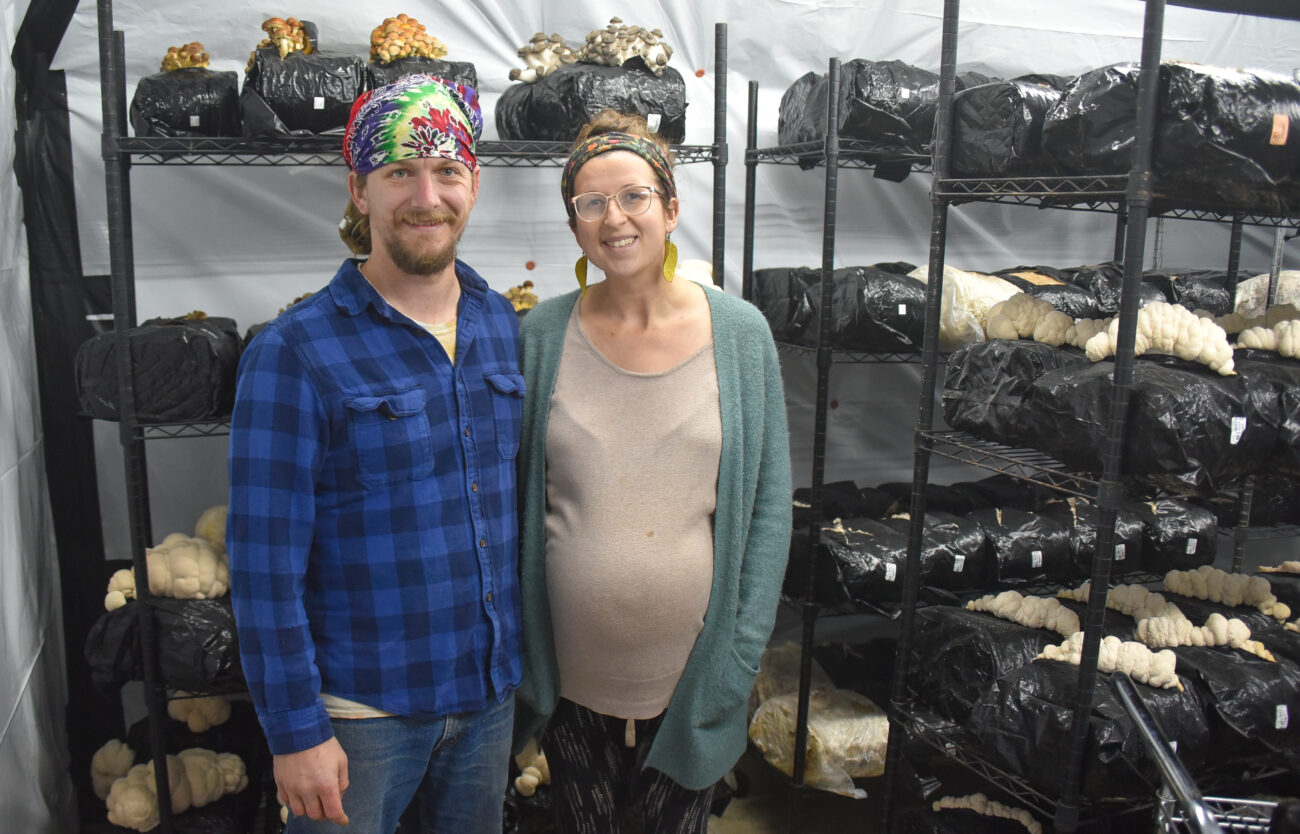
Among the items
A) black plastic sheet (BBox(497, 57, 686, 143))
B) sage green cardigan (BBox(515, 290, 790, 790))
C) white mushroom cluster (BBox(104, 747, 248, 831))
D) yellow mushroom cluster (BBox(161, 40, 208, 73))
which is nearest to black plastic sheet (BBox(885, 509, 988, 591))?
sage green cardigan (BBox(515, 290, 790, 790))

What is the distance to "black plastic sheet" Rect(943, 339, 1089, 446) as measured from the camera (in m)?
1.83

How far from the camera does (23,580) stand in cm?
218

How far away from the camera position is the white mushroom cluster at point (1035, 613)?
2059 mm

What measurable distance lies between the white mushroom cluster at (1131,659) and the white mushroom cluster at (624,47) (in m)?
1.72

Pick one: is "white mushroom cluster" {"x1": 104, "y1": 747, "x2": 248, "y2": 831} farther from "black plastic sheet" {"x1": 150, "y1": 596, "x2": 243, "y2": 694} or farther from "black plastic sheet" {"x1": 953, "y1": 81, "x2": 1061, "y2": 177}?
"black plastic sheet" {"x1": 953, "y1": 81, "x2": 1061, "y2": 177}

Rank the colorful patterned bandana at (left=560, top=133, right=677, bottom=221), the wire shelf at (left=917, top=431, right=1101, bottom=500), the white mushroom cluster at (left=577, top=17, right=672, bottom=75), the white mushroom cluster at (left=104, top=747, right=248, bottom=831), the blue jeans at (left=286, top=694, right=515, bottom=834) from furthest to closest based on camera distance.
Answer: the white mushroom cluster at (left=577, top=17, right=672, bottom=75) < the white mushroom cluster at (left=104, top=747, right=248, bottom=831) < the wire shelf at (left=917, top=431, right=1101, bottom=500) < the colorful patterned bandana at (left=560, top=133, right=677, bottom=221) < the blue jeans at (left=286, top=694, right=515, bottom=834)

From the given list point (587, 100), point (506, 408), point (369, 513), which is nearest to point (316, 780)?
point (369, 513)

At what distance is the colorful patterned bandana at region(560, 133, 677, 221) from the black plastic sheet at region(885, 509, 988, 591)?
1391mm

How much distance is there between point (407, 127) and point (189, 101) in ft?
3.65

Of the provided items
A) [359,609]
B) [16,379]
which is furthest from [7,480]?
[359,609]

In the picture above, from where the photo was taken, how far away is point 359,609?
1.29 m

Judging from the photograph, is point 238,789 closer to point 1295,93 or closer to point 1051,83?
point 1051,83

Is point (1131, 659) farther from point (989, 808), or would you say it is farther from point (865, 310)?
point (865, 310)

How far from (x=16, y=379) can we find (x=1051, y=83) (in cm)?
253
